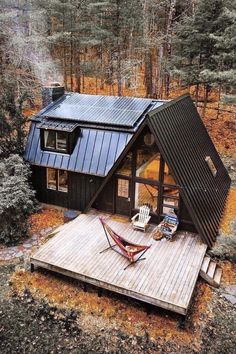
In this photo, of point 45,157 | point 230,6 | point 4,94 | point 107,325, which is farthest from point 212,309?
point 230,6

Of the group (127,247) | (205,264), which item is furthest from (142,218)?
(205,264)

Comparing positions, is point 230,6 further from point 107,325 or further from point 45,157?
point 107,325

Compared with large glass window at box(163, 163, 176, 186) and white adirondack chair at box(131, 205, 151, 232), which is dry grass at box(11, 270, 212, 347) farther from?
large glass window at box(163, 163, 176, 186)

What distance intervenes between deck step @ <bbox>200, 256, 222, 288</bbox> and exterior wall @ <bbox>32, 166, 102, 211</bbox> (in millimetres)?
4710

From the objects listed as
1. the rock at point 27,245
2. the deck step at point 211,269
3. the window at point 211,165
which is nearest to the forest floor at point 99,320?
the deck step at point 211,269

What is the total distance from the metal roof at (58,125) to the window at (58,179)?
5.59ft

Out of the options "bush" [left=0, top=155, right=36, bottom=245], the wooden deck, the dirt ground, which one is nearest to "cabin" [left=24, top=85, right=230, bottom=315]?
the wooden deck

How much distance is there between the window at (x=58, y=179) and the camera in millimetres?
12359

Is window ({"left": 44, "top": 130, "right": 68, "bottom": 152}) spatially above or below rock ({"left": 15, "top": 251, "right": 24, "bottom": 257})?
above

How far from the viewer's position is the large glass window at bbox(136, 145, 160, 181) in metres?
10.0

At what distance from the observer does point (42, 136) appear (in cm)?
1222

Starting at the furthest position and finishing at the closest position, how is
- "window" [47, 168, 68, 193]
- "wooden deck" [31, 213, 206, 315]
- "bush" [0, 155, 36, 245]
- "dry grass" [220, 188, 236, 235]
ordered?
"window" [47, 168, 68, 193], "dry grass" [220, 188, 236, 235], "bush" [0, 155, 36, 245], "wooden deck" [31, 213, 206, 315]

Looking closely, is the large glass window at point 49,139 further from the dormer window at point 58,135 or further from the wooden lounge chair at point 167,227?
the wooden lounge chair at point 167,227

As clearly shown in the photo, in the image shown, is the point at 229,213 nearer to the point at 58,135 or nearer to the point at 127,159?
the point at 127,159
